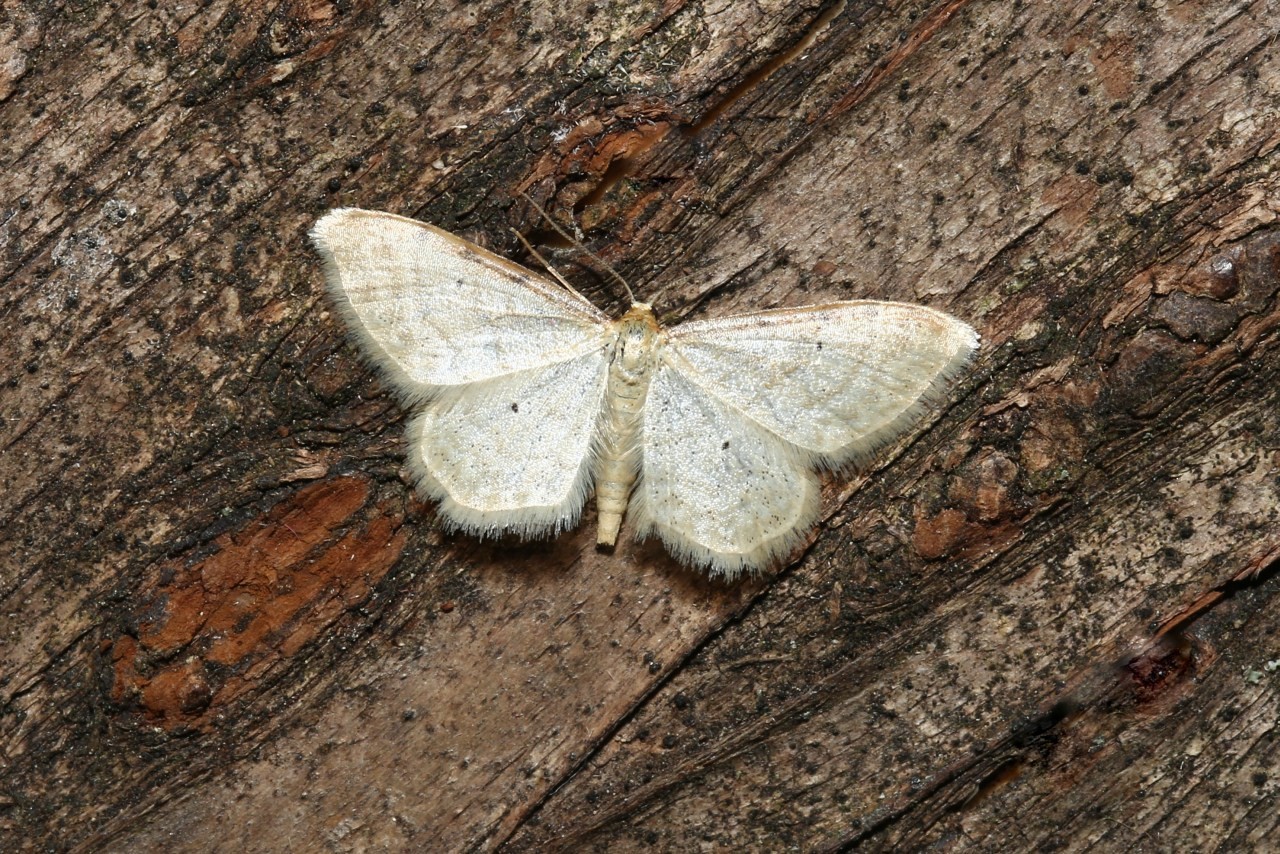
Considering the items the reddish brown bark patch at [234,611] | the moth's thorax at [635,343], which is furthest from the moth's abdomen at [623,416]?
the reddish brown bark patch at [234,611]

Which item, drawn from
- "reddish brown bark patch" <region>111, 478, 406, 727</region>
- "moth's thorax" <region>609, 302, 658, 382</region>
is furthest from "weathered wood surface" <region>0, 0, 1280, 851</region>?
"moth's thorax" <region>609, 302, 658, 382</region>

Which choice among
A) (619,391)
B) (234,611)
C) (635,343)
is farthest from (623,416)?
(234,611)

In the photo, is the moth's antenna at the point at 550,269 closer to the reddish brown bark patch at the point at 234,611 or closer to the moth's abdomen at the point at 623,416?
the moth's abdomen at the point at 623,416

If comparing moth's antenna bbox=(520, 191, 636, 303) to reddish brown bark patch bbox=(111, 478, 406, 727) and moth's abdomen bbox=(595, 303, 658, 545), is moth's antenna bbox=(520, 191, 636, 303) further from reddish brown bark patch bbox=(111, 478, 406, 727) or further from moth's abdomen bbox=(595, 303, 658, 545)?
reddish brown bark patch bbox=(111, 478, 406, 727)

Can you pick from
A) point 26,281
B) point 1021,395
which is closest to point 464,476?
point 26,281

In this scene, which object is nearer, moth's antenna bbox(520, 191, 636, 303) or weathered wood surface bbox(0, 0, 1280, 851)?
weathered wood surface bbox(0, 0, 1280, 851)

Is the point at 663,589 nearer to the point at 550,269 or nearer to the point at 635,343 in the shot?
the point at 635,343
